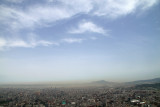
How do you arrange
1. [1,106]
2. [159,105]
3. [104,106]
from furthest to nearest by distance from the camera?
[1,106] → [104,106] → [159,105]

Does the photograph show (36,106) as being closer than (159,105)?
No

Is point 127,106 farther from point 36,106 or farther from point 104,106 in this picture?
point 36,106

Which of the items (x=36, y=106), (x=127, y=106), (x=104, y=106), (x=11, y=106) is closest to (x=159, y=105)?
(x=127, y=106)

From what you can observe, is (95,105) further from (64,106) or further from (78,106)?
(64,106)

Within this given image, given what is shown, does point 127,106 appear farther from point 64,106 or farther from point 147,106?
point 64,106

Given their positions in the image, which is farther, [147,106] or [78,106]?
[78,106]

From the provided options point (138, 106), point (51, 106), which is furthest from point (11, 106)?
point (138, 106)

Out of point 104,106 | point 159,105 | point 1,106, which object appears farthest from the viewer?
point 1,106
